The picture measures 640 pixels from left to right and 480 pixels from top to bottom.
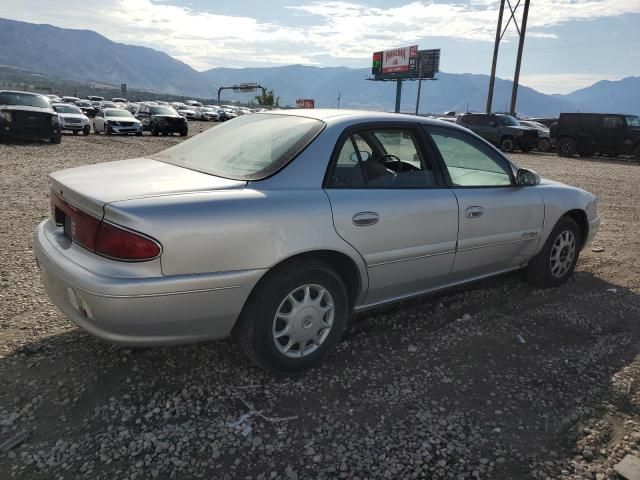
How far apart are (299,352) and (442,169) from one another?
5.35 feet

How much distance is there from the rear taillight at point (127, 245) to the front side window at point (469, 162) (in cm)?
214

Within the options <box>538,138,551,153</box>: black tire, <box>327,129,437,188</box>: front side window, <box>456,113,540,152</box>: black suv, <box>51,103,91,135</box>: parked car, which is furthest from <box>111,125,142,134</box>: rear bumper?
<box>327,129,437,188</box>: front side window

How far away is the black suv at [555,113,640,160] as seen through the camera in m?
18.9

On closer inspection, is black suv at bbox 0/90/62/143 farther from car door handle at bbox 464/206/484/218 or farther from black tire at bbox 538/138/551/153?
black tire at bbox 538/138/551/153

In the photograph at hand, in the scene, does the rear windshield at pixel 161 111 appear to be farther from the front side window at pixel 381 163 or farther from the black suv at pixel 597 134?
the front side window at pixel 381 163

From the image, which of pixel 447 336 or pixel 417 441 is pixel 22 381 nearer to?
pixel 417 441

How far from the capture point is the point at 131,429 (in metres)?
2.39

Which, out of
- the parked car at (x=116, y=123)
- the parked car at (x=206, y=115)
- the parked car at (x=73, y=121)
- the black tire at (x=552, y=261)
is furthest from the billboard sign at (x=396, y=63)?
the black tire at (x=552, y=261)

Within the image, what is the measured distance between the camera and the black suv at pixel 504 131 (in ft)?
69.2

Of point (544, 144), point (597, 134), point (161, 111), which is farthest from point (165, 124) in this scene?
point (597, 134)

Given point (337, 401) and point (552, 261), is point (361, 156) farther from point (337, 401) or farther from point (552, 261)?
point (552, 261)

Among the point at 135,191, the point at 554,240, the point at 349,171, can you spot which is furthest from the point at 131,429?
the point at 554,240

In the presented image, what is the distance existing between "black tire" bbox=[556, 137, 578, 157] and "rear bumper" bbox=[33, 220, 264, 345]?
20.9 m

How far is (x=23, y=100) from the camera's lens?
15.6 m
